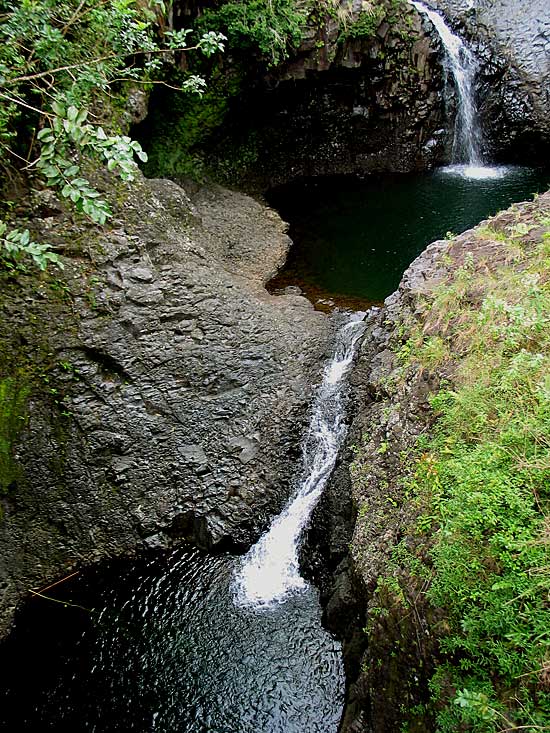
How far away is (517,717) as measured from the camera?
10.4 ft

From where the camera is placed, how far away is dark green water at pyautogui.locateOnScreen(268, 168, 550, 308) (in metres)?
12.2

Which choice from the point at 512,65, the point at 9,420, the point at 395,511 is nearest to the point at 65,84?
the point at 9,420

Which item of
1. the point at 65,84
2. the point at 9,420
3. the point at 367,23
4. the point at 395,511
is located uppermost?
the point at 367,23

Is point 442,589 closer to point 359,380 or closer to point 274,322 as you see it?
point 359,380

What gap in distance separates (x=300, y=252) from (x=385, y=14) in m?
7.74

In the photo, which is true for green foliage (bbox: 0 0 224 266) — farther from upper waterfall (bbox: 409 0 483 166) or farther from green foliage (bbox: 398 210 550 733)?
upper waterfall (bbox: 409 0 483 166)

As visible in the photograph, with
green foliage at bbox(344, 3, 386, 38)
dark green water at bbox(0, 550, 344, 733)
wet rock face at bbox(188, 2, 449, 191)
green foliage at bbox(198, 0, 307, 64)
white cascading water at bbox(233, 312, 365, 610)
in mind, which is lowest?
dark green water at bbox(0, 550, 344, 733)

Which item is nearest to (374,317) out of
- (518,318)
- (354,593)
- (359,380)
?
(359,380)

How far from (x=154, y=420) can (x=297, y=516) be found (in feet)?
8.30

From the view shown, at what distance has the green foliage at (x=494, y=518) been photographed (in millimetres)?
3301

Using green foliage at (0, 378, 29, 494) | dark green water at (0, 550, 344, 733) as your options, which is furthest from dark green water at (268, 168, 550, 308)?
dark green water at (0, 550, 344, 733)

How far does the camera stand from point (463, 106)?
17.5m

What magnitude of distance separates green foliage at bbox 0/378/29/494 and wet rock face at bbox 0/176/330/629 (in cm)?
14

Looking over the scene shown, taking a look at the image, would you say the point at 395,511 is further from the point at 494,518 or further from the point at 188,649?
the point at 188,649
